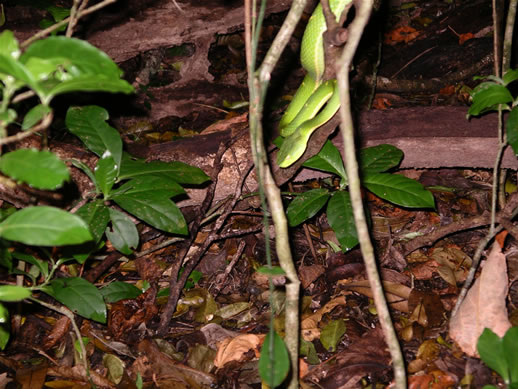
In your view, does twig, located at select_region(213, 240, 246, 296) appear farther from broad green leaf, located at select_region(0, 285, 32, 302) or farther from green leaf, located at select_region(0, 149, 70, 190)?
green leaf, located at select_region(0, 149, 70, 190)

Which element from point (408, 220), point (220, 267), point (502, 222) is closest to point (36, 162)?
point (220, 267)

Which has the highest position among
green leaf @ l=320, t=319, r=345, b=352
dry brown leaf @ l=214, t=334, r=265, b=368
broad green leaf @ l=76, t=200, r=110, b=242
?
broad green leaf @ l=76, t=200, r=110, b=242

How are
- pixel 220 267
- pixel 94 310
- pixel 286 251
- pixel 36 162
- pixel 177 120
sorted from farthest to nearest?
pixel 177 120, pixel 220 267, pixel 94 310, pixel 286 251, pixel 36 162

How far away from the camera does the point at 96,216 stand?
6.90 ft

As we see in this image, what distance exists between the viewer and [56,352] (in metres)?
2.48

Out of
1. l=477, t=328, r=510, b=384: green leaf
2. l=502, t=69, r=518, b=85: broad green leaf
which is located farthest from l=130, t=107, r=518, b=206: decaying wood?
l=477, t=328, r=510, b=384: green leaf

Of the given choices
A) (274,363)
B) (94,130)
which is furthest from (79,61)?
(94,130)

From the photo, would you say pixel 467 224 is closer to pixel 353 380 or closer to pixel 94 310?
pixel 353 380

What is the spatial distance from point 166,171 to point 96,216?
40 cm

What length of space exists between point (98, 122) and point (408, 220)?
6.86ft

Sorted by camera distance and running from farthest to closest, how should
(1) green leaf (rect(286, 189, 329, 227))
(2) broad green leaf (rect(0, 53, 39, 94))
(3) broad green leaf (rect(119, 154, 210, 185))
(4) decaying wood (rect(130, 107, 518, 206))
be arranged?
(4) decaying wood (rect(130, 107, 518, 206))
(1) green leaf (rect(286, 189, 329, 227))
(3) broad green leaf (rect(119, 154, 210, 185))
(2) broad green leaf (rect(0, 53, 39, 94))

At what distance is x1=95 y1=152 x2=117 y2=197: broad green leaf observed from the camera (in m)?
2.12

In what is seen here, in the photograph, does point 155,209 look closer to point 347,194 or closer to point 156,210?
point 156,210

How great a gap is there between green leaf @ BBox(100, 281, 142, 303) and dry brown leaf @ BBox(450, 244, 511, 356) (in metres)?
1.72
